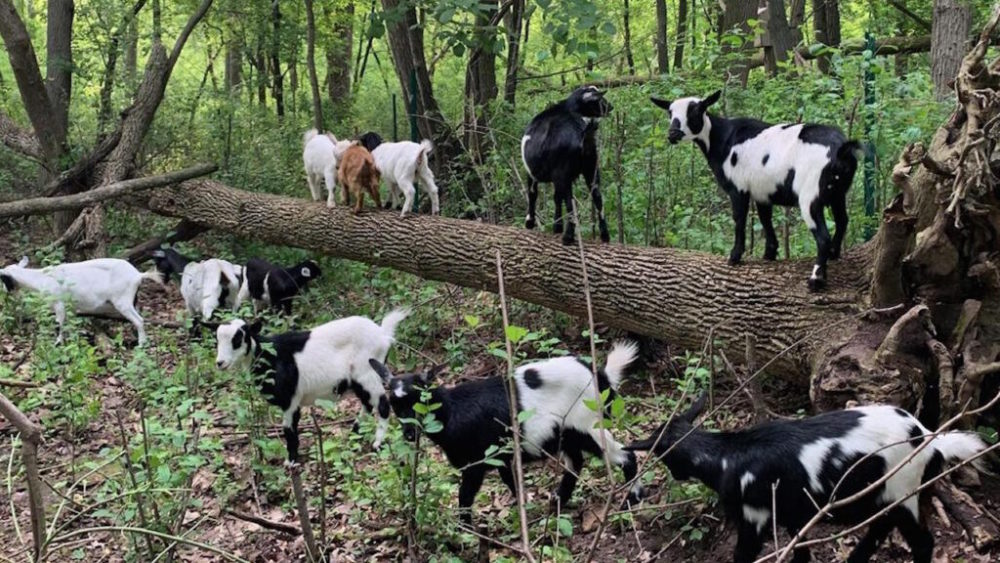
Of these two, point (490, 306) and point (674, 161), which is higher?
point (674, 161)

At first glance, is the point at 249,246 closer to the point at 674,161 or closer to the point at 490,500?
the point at 674,161

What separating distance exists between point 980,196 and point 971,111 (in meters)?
0.47

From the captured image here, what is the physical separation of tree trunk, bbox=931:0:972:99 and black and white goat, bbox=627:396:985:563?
25.2 ft

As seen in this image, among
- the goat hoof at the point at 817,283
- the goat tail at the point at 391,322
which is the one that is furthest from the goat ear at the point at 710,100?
the goat tail at the point at 391,322

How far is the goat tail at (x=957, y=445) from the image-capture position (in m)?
3.67

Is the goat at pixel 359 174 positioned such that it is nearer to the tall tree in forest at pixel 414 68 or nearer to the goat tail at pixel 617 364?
the tall tree in forest at pixel 414 68

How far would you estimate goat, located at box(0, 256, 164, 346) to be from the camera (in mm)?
8648

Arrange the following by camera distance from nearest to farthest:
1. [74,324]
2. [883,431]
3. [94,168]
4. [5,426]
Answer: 1. [883,431]
2. [5,426]
3. [74,324]
4. [94,168]

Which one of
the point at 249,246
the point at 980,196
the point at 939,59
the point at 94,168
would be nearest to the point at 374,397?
the point at 980,196

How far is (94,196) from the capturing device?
10250 mm

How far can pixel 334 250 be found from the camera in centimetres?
934

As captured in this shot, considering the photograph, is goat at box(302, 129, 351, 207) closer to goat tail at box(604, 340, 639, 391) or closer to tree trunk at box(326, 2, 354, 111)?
goat tail at box(604, 340, 639, 391)

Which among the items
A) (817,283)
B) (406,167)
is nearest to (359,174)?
(406,167)

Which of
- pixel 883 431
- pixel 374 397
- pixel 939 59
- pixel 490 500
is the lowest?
pixel 490 500
